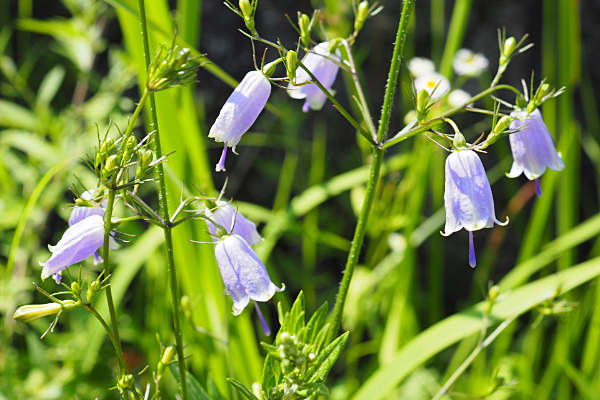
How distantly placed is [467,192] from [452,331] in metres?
0.77

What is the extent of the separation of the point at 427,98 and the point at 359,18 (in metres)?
0.33

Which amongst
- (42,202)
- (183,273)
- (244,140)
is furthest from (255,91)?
(244,140)

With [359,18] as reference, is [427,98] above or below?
below

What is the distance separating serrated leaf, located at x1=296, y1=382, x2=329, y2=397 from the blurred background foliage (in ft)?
1.13

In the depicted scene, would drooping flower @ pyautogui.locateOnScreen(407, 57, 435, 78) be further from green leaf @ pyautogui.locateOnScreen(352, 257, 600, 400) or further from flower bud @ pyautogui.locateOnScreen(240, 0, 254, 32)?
flower bud @ pyautogui.locateOnScreen(240, 0, 254, 32)

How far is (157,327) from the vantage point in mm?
1922

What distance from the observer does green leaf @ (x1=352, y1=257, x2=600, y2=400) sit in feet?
4.70

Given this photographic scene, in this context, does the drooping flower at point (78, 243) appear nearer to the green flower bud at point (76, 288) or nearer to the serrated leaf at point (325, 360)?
the green flower bud at point (76, 288)

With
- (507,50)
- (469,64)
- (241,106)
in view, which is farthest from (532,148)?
(469,64)

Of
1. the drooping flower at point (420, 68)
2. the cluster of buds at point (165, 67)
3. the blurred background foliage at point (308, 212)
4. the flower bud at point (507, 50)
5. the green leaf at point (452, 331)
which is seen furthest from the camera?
the drooping flower at point (420, 68)

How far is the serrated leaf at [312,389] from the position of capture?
2.55 feet

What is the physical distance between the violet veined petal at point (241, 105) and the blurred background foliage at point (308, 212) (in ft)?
1.25

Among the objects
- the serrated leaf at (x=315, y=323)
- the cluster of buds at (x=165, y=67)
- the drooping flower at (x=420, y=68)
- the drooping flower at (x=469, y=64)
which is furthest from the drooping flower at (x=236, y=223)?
the drooping flower at (x=469, y=64)

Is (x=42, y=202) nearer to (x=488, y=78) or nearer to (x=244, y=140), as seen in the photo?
(x=244, y=140)
